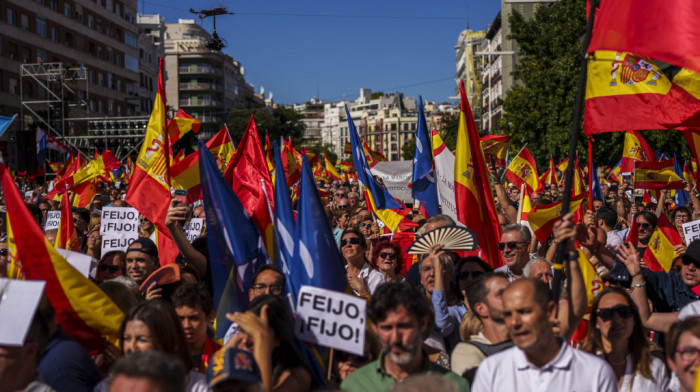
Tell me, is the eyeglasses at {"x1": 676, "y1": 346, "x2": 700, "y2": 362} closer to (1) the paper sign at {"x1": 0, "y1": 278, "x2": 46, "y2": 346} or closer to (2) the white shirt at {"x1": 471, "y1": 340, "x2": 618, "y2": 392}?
(2) the white shirt at {"x1": 471, "y1": 340, "x2": 618, "y2": 392}

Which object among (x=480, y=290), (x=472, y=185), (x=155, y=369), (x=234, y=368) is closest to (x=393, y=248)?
(x=472, y=185)

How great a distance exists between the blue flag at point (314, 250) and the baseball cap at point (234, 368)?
1.70m

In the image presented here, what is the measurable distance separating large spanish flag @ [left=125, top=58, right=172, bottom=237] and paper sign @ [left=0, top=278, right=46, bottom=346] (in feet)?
14.6

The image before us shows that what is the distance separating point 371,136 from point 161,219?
18204 cm

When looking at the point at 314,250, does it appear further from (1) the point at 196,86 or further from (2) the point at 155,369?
(1) the point at 196,86

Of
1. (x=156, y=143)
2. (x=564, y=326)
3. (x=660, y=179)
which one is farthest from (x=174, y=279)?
(x=660, y=179)

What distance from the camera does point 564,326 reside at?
171 inches

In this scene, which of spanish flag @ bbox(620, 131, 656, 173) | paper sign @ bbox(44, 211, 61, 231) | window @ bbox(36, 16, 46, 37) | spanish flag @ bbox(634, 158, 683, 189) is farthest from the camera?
window @ bbox(36, 16, 46, 37)

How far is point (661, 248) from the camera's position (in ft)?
28.1

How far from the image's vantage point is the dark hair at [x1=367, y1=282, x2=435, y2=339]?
401cm

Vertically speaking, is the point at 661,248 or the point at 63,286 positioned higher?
the point at 63,286

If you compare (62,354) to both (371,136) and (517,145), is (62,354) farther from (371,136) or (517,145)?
(371,136)

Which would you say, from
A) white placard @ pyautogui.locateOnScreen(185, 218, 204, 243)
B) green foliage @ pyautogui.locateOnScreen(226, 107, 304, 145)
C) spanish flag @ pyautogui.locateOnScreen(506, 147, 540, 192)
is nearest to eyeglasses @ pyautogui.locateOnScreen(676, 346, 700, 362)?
white placard @ pyautogui.locateOnScreen(185, 218, 204, 243)

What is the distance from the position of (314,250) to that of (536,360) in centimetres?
205
